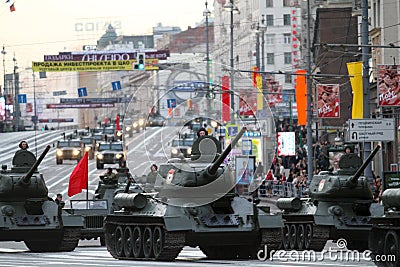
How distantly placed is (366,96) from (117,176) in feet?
24.1

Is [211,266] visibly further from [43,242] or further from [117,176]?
[117,176]

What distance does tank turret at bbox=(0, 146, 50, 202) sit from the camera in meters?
30.3

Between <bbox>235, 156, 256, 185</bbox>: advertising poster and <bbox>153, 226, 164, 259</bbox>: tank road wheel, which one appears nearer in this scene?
<bbox>153, 226, 164, 259</bbox>: tank road wheel

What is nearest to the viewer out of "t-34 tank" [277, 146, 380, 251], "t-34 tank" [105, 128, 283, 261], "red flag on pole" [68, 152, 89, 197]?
"t-34 tank" [105, 128, 283, 261]

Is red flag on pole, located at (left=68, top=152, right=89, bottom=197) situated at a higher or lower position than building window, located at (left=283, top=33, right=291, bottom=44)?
lower

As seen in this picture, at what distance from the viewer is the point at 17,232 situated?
29.8m

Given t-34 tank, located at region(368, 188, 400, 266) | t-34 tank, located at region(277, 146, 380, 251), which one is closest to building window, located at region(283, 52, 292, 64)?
t-34 tank, located at region(277, 146, 380, 251)

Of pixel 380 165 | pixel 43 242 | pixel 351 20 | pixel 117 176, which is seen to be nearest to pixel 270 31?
pixel 351 20

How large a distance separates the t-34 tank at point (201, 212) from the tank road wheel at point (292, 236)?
400cm

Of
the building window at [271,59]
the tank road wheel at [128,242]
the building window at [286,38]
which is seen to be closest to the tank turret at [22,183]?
the tank road wheel at [128,242]

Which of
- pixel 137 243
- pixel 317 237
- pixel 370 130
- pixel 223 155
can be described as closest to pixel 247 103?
pixel 223 155

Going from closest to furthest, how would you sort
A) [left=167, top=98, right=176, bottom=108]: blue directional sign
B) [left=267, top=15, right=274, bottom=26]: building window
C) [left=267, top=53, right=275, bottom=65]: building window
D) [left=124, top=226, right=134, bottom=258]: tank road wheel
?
[left=167, top=98, right=176, bottom=108]: blue directional sign → [left=124, top=226, right=134, bottom=258]: tank road wheel → [left=267, top=15, right=274, bottom=26]: building window → [left=267, top=53, right=275, bottom=65]: building window

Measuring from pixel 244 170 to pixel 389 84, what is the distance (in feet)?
44.1

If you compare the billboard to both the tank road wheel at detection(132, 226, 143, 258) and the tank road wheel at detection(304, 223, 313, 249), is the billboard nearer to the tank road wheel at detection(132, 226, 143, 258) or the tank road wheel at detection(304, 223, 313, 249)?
the tank road wheel at detection(304, 223, 313, 249)
